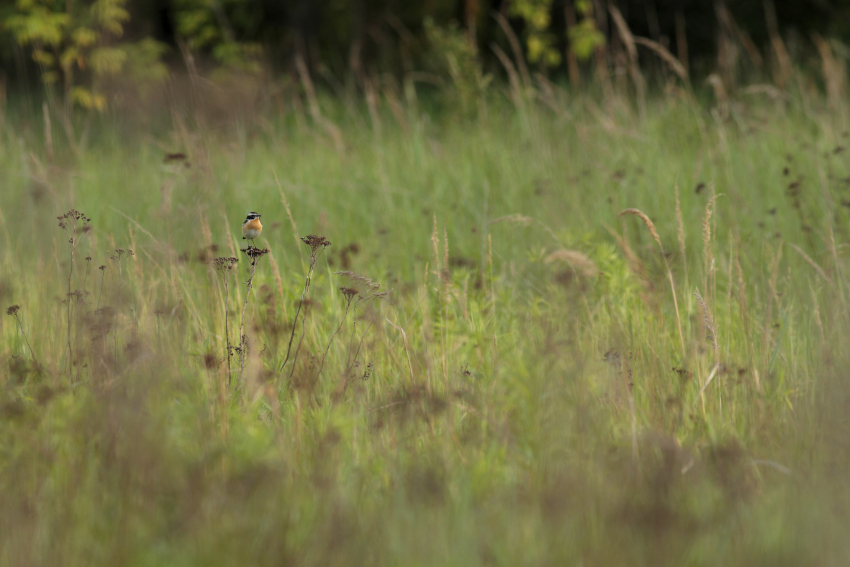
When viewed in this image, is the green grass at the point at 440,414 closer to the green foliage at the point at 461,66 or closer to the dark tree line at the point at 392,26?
the green foliage at the point at 461,66

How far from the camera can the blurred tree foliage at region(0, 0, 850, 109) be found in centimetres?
1133

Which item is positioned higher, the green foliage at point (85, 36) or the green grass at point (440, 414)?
the green foliage at point (85, 36)

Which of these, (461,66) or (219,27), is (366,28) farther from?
(461,66)

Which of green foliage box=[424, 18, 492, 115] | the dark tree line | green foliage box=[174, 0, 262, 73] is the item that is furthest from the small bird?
the dark tree line

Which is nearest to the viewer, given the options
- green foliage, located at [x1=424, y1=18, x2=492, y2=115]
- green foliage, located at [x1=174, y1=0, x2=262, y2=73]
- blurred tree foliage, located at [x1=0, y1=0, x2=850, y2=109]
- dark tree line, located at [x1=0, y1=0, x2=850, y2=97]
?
green foliage, located at [x1=424, y1=18, x2=492, y2=115]

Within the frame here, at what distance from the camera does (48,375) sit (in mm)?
2457

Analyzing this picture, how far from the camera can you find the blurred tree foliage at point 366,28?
1133cm

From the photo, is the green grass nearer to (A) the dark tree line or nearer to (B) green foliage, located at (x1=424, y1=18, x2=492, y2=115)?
(B) green foliage, located at (x1=424, y1=18, x2=492, y2=115)

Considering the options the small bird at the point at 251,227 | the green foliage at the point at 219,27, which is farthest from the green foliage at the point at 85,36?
the small bird at the point at 251,227

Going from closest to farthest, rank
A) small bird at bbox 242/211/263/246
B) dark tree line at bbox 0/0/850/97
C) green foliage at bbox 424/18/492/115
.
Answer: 1. small bird at bbox 242/211/263/246
2. green foliage at bbox 424/18/492/115
3. dark tree line at bbox 0/0/850/97

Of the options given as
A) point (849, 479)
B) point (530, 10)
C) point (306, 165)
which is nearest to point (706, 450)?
point (849, 479)

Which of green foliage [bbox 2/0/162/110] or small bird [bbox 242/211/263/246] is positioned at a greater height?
green foliage [bbox 2/0/162/110]

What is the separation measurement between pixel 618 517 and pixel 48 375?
1.78 meters

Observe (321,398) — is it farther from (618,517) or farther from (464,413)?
(618,517)
